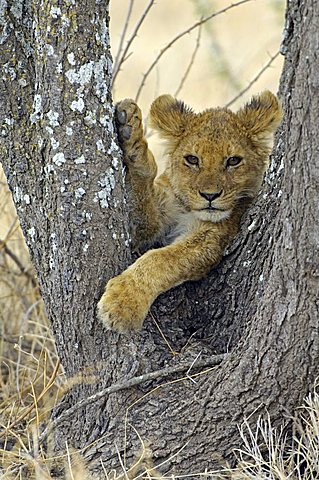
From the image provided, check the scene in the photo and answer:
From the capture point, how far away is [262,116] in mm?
3543

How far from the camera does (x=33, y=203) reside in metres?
3.15

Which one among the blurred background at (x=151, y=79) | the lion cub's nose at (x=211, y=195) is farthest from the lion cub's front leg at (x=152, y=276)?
the blurred background at (x=151, y=79)

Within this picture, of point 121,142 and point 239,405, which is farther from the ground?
point 121,142

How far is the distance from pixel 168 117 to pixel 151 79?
277 inches

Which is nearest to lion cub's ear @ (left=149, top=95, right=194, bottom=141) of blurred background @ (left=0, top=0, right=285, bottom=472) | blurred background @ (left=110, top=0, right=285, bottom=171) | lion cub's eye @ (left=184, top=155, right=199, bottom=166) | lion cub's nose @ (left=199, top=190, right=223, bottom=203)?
lion cub's eye @ (left=184, top=155, right=199, bottom=166)

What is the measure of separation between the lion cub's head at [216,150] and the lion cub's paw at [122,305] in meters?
0.60

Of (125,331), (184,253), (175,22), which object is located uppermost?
(175,22)

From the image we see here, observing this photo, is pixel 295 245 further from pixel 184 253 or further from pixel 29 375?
pixel 29 375

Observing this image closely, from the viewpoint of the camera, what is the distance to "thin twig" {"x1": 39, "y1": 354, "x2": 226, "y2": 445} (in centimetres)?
302

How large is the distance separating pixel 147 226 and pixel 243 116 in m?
0.65

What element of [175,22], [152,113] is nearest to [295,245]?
[152,113]

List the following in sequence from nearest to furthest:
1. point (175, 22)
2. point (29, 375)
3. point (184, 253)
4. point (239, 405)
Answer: point (239, 405)
point (184, 253)
point (29, 375)
point (175, 22)

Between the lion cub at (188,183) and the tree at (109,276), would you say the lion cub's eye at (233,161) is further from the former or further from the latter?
the tree at (109,276)

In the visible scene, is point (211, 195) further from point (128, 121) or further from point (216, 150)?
point (128, 121)
